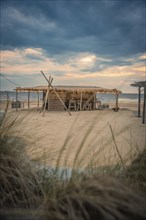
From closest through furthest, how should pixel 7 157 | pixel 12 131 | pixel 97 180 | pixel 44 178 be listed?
pixel 97 180, pixel 7 157, pixel 44 178, pixel 12 131

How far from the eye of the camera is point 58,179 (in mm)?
2619

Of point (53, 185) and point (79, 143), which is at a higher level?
point (53, 185)

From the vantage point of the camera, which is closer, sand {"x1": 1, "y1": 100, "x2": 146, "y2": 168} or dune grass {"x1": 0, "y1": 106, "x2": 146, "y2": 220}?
dune grass {"x1": 0, "y1": 106, "x2": 146, "y2": 220}

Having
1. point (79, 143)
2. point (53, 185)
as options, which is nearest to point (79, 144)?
point (79, 143)

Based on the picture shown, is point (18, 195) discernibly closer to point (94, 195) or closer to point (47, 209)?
point (47, 209)

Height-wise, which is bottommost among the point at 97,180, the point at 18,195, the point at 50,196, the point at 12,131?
the point at 18,195

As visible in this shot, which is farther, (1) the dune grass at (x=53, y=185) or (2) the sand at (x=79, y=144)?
(2) the sand at (x=79, y=144)

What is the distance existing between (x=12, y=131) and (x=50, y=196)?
1143mm

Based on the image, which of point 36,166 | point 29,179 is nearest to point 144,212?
point 29,179

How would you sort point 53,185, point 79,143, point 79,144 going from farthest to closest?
point 79,143, point 79,144, point 53,185

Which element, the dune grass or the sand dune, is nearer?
the dune grass

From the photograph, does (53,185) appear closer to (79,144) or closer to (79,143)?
(79,144)

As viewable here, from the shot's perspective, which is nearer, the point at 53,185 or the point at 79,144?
the point at 53,185

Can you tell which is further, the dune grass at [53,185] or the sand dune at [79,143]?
the sand dune at [79,143]
